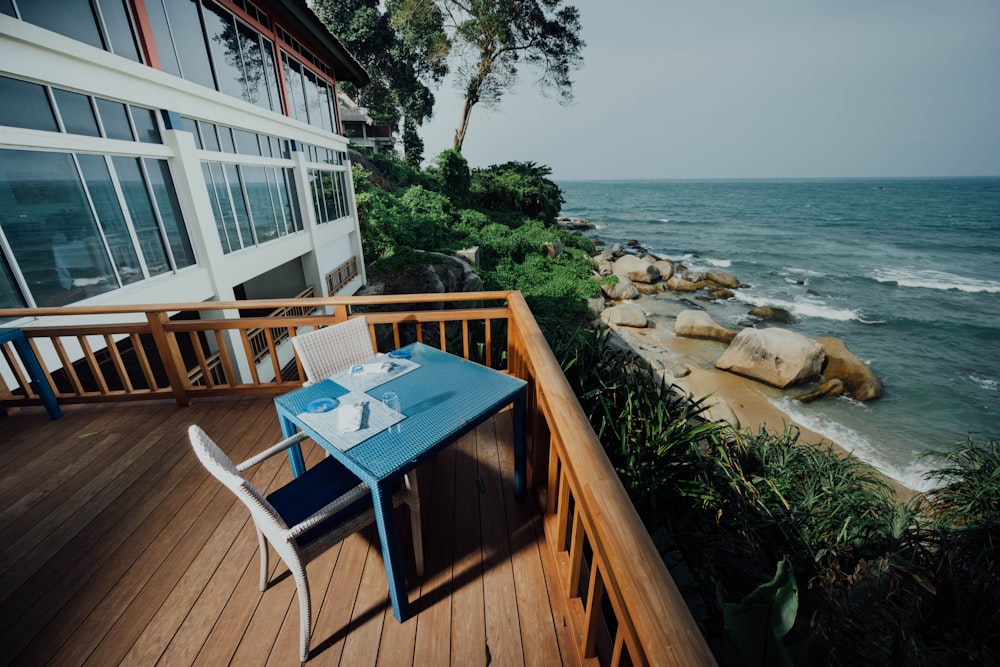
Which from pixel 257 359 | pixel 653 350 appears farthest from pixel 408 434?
pixel 653 350

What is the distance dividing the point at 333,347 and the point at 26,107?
4.49m

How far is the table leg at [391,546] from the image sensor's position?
1598mm

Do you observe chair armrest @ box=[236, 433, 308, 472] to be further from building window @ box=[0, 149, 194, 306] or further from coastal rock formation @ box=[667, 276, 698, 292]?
coastal rock formation @ box=[667, 276, 698, 292]

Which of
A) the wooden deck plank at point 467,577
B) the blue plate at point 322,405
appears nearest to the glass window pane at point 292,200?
the blue plate at point 322,405

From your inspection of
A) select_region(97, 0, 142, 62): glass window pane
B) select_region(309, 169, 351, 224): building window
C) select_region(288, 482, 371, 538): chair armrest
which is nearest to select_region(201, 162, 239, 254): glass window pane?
select_region(97, 0, 142, 62): glass window pane

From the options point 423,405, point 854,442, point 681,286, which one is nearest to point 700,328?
point 854,442

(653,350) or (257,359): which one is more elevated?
(257,359)

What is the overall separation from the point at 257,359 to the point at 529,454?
24.7 ft

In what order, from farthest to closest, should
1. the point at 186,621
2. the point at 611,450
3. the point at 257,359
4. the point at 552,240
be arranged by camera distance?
1. the point at 552,240
2. the point at 257,359
3. the point at 611,450
4. the point at 186,621

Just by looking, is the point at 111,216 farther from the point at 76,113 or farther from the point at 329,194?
the point at 329,194

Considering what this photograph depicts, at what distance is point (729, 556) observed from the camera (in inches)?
103

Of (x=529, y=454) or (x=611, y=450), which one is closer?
(x=529, y=454)

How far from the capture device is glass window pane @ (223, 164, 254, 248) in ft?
23.5

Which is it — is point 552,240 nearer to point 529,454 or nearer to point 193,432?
point 529,454
